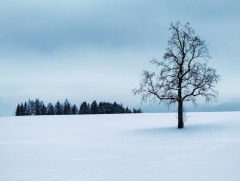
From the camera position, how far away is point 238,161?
48.7 feet

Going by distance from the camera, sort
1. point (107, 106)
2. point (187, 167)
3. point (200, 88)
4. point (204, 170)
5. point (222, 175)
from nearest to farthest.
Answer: point (222, 175)
point (204, 170)
point (187, 167)
point (200, 88)
point (107, 106)

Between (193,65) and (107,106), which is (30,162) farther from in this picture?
(107,106)

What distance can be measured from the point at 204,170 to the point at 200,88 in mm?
24704

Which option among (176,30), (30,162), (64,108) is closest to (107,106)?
(64,108)

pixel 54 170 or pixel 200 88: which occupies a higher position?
pixel 200 88

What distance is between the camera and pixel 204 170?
12891 mm

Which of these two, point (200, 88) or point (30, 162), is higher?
point (200, 88)

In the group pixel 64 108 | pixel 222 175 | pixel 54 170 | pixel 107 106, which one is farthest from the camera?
pixel 64 108

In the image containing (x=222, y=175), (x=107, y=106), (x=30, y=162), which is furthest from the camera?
(x=107, y=106)

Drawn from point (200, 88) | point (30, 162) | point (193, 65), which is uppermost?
point (193, 65)

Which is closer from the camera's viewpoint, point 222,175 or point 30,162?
point 222,175

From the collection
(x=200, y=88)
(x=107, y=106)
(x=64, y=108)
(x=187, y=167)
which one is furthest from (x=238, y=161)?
(x=64, y=108)

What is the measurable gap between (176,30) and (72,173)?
89.1 ft

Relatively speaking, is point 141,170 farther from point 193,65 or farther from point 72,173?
point 193,65
